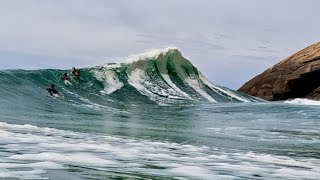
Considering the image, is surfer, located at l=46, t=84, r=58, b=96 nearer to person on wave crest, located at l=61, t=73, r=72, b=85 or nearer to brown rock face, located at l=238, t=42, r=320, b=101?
person on wave crest, located at l=61, t=73, r=72, b=85

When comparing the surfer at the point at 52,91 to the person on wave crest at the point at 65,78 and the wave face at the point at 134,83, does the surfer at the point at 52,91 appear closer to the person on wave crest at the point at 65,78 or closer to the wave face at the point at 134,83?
the wave face at the point at 134,83

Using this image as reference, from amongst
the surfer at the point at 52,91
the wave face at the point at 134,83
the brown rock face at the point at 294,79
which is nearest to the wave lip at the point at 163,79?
the wave face at the point at 134,83

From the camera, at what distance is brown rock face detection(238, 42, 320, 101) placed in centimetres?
5075

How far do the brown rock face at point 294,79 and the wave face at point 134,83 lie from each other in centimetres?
687

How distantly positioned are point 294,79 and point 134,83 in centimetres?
2038

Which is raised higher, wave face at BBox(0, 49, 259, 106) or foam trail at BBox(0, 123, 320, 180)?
wave face at BBox(0, 49, 259, 106)

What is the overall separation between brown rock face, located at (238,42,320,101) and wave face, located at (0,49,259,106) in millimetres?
6874

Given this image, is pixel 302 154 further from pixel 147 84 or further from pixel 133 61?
pixel 133 61

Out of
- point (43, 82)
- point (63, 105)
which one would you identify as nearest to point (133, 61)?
point (43, 82)

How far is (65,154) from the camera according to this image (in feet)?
22.2

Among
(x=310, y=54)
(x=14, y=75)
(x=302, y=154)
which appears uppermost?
(x=310, y=54)

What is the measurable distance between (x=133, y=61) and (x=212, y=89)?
A: 768 centimetres

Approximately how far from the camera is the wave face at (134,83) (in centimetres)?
2838

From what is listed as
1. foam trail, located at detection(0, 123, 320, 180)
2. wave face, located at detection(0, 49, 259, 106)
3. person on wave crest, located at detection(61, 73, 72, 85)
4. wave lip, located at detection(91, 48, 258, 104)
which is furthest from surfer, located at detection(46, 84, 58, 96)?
foam trail, located at detection(0, 123, 320, 180)
